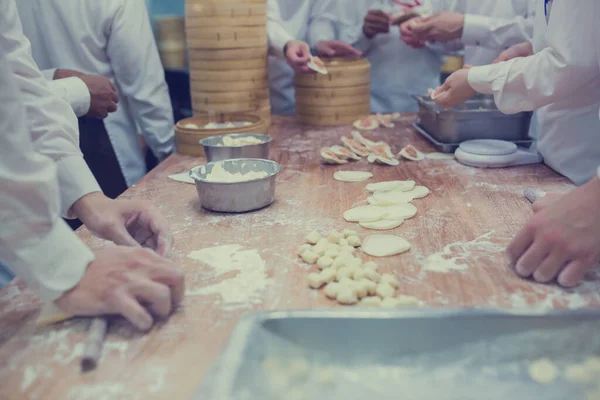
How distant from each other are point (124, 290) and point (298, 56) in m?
1.99

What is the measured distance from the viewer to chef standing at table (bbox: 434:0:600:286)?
111cm

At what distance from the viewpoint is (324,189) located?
183 cm

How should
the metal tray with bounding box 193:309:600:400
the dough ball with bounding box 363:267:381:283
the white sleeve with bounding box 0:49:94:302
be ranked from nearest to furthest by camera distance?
the metal tray with bounding box 193:309:600:400, the white sleeve with bounding box 0:49:94:302, the dough ball with bounding box 363:267:381:283

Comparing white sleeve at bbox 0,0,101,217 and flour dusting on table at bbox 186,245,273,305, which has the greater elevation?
white sleeve at bbox 0,0,101,217

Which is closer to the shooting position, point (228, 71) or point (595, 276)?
point (595, 276)

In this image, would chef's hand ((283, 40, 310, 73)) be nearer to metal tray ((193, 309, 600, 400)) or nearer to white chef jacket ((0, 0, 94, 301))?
white chef jacket ((0, 0, 94, 301))

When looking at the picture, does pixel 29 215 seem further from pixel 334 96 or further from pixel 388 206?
pixel 334 96

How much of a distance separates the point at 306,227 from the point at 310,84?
4.89 ft

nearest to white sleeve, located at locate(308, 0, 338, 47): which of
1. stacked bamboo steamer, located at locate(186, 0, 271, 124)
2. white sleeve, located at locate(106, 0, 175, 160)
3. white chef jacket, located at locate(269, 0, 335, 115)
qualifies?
white chef jacket, located at locate(269, 0, 335, 115)

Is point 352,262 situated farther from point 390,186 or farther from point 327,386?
point 390,186

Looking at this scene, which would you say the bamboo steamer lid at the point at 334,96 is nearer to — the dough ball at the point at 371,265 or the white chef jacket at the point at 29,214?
the dough ball at the point at 371,265

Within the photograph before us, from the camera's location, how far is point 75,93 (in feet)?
6.98

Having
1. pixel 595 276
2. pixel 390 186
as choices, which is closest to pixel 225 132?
pixel 390 186

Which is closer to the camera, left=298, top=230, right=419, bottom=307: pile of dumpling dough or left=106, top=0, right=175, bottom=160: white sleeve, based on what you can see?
left=298, top=230, right=419, bottom=307: pile of dumpling dough
